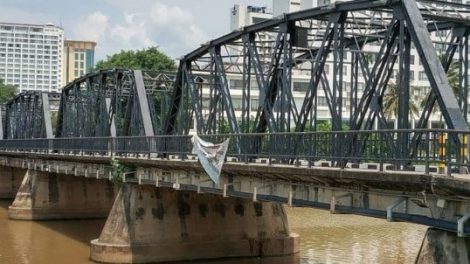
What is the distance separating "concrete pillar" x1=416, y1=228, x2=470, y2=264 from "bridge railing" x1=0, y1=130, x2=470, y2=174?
138 cm

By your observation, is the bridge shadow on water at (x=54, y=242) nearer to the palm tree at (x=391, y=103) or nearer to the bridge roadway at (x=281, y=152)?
the bridge roadway at (x=281, y=152)

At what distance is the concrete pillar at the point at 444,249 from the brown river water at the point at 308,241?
18.9m

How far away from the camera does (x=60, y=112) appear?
6303cm

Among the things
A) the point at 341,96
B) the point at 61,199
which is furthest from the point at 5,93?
the point at 341,96

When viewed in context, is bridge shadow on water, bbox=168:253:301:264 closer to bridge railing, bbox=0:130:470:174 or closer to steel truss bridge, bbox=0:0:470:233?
bridge railing, bbox=0:130:470:174

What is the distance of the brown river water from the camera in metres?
34.8

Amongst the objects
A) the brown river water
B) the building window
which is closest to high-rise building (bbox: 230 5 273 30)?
the building window

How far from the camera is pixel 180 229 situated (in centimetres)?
3306

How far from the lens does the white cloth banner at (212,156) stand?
23.7 m

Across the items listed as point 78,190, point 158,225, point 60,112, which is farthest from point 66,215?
point 158,225

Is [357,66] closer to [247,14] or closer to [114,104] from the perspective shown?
[114,104]

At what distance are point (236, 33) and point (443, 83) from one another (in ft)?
38.8

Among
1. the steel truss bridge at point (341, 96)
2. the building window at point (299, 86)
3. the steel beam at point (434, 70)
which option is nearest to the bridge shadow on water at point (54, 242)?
the steel truss bridge at point (341, 96)

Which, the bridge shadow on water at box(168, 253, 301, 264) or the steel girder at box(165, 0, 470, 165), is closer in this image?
the steel girder at box(165, 0, 470, 165)
